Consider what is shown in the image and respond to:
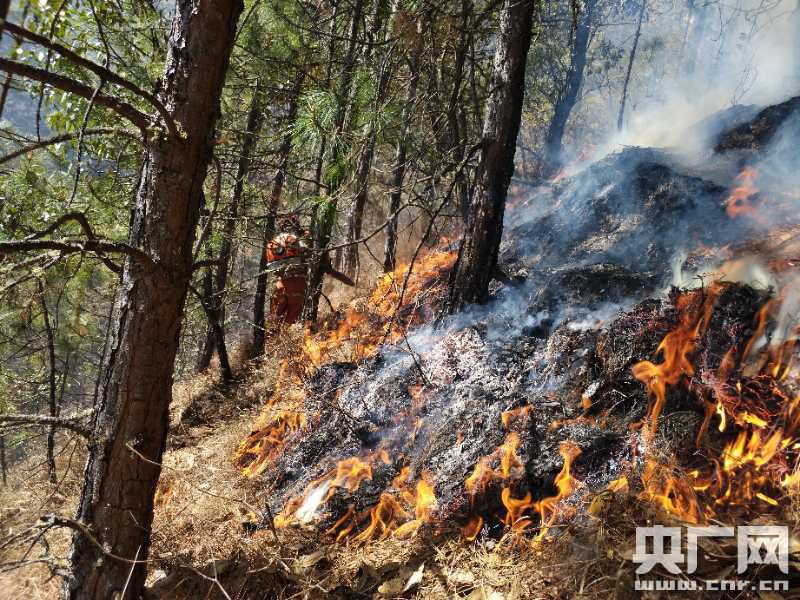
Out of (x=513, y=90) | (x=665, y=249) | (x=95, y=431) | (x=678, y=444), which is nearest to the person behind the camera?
(x=95, y=431)

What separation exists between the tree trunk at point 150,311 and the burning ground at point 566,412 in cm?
91

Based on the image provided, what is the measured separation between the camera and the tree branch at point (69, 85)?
6.85 ft

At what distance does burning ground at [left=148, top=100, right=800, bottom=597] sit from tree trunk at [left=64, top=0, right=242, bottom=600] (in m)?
0.91

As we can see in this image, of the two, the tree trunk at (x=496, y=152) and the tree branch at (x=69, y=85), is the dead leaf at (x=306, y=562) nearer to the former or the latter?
the tree branch at (x=69, y=85)

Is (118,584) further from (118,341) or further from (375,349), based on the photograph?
(375,349)

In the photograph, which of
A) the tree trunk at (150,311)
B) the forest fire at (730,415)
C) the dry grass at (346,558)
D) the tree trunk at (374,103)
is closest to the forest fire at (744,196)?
the forest fire at (730,415)

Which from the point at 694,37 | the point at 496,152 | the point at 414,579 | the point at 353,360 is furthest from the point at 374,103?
the point at 694,37

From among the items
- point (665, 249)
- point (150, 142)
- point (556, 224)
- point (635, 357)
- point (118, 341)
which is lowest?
point (118, 341)

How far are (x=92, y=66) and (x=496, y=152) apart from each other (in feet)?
13.8

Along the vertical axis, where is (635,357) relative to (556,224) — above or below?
below

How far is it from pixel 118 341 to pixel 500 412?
306cm

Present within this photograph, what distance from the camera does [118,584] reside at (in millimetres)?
3094

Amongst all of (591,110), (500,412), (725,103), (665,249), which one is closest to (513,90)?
(665,249)

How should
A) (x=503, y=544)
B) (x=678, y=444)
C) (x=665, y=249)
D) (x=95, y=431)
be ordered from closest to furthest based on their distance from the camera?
(x=95, y=431) → (x=503, y=544) → (x=678, y=444) → (x=665, y=249)
